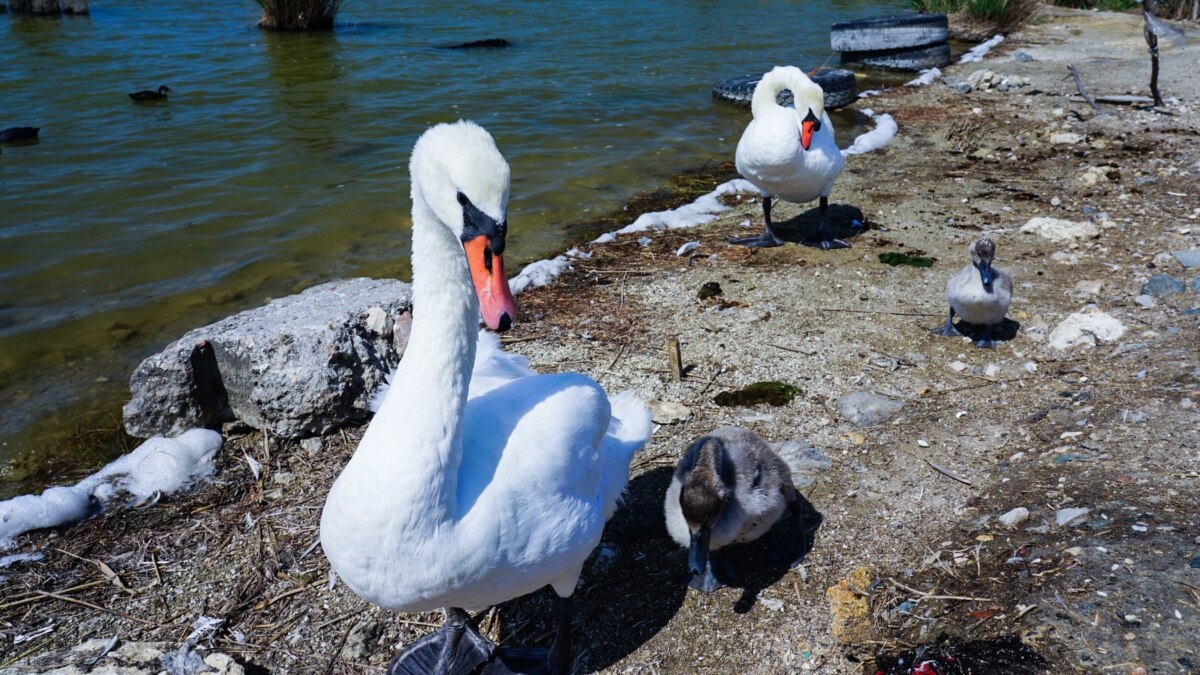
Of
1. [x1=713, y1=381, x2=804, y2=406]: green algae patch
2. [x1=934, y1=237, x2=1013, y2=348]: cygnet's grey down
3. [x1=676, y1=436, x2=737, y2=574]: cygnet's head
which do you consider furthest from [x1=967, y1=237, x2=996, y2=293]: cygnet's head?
[x1=676, y1=436, x2=737, y2=574]: cygnet's head

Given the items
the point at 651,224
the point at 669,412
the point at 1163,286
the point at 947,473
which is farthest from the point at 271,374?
the point at 1163,286

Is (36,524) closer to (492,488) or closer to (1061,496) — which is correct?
(492,488)

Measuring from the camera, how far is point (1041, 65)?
44.2 ft

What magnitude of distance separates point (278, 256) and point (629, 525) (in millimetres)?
4995

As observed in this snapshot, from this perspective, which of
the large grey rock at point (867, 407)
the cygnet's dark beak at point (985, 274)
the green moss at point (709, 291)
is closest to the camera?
the large grey rock at point (867, 407)

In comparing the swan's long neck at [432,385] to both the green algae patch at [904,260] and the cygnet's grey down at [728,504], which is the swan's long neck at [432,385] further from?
the green algae patch at [904,260]

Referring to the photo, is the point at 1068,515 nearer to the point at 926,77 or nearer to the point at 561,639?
the point at 561,639

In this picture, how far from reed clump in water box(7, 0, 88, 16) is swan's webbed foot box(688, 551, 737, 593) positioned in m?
20.4

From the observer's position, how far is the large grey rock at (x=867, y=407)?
4.50 m

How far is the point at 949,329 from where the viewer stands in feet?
17.4

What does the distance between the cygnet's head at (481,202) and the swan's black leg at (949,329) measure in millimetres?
3516

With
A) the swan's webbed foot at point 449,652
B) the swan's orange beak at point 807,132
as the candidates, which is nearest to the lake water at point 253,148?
the swan's orange beak at point 807,132

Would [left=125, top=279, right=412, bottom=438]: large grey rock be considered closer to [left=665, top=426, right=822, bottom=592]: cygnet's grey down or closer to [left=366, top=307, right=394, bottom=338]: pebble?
[left=366, top=307, right=394, bottom=338]: pebble

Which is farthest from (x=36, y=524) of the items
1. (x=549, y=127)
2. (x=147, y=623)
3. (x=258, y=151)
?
(x=549, y=127)
